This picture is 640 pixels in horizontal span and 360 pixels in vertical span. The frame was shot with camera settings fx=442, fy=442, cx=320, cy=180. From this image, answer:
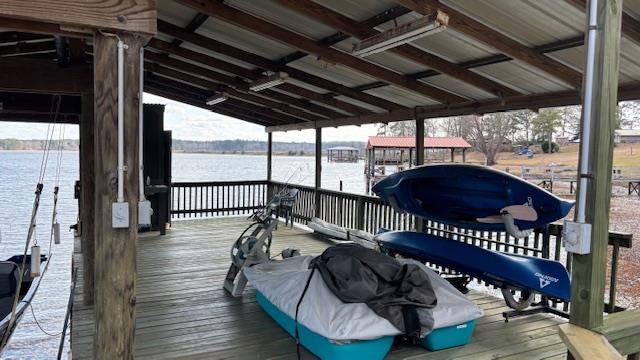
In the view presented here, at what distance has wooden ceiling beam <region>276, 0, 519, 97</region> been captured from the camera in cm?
415

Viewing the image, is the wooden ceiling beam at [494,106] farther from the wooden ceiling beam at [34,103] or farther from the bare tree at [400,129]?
the bare tree at [400,129]

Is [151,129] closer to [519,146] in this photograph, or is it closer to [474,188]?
[474,188]

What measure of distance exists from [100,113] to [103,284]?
87 centimetres

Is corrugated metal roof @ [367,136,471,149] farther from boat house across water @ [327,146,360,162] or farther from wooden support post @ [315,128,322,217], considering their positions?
boat house across water @ [327,146,360,162]

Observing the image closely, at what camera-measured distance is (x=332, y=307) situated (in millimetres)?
3109

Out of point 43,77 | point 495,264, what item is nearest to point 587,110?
point 495,264

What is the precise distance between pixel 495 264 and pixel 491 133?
80.9ft

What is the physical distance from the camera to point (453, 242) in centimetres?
474

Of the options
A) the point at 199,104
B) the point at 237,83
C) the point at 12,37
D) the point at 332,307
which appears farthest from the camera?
the point at 199,104

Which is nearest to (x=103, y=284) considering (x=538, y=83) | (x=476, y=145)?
(x=538, y=83)

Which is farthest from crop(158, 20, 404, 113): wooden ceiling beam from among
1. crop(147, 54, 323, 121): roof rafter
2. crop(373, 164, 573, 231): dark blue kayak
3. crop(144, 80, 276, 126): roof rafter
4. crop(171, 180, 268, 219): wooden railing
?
crop(171, 180, 268, 219): wooden railing

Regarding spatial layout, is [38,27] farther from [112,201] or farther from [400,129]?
[400,129]

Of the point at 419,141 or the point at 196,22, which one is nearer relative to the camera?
the point at 196,22

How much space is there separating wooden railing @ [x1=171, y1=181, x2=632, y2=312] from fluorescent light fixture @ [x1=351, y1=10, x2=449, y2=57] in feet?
7.42
